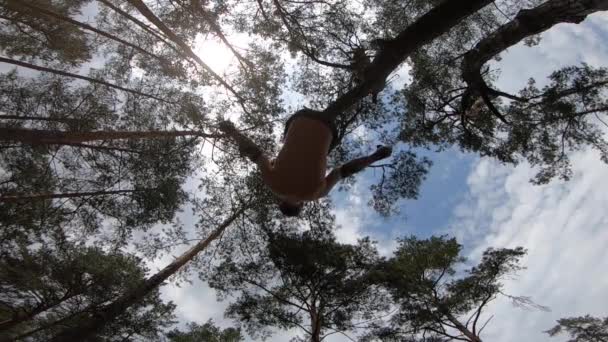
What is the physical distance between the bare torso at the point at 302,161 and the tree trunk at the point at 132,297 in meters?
A: 5.92

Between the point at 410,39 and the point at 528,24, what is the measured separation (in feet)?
6.23

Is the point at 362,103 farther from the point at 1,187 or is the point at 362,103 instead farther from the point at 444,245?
the point at 1,187

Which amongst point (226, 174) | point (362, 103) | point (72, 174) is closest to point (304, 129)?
point (362, 103)

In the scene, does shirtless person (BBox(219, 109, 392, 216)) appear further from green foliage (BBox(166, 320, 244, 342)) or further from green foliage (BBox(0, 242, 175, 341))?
green foliage (BBox(166, 320, 244, 342))

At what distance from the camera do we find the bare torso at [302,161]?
134 inches

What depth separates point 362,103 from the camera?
8570 mm

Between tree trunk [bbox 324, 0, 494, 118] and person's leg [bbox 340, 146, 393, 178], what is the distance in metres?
0.60

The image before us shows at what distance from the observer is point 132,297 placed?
8.35 m

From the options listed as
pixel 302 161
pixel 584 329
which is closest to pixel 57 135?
pixel 302 161

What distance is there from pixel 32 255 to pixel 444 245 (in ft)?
37.4

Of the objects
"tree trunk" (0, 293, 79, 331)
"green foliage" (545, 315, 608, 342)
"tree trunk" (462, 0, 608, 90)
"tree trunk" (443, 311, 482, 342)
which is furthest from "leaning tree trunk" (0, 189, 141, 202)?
"green foliage" (545, 315, 608, 342)

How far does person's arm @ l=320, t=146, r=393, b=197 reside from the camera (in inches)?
155

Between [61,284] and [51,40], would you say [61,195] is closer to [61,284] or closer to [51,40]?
[61,284]

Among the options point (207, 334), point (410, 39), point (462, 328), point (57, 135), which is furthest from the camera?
point (207, 334)
